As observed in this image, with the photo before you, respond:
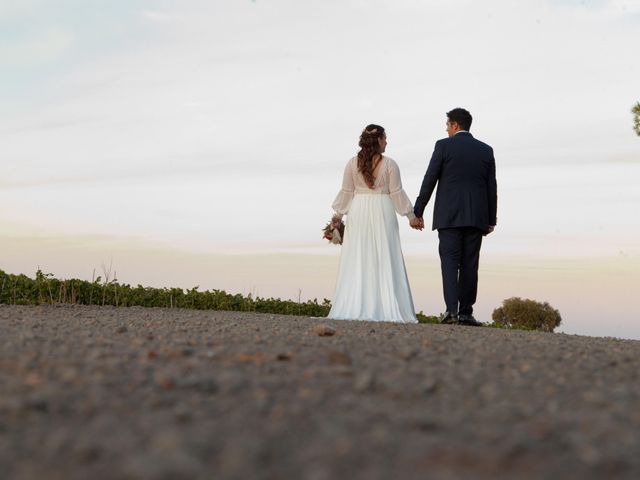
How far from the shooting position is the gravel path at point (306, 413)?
8.95ft

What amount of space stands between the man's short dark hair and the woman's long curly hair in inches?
43.7

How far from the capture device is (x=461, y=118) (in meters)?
10.7

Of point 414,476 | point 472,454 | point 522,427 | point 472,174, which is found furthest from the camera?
point 472,174

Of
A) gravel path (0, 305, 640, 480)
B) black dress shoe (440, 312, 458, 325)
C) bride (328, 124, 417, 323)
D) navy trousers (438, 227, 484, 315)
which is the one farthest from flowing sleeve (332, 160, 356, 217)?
gravel path (0, 305, 640, 480)

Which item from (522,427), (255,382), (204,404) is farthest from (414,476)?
(255,382)

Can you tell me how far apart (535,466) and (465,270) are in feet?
25.7

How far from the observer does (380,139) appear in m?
10.5

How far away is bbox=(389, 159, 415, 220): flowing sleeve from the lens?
10.4m

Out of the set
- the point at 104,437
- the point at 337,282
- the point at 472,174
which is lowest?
the point at 104,437

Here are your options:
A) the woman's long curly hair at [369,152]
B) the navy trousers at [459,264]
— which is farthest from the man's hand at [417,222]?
the woman's long curly hair at [369,152]

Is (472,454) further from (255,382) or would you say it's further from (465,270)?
(465,270)

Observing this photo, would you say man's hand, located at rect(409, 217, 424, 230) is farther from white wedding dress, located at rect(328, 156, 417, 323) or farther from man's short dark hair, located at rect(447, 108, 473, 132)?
man's short dark hair, located at rect(447, 108, 473, 132)

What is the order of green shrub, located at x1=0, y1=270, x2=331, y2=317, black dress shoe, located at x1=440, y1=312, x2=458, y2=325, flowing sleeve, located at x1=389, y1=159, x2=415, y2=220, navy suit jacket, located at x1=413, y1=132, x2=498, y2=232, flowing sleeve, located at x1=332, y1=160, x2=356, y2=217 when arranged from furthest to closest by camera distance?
green shrub, located at x1=0, y1=270, x2=331, y2=317
flowing sleeve, located at x1=332, y1=160, x2=356, y2=217
black dress shoe, located at x1=440, y1=312, x2=458, y2=325
flowing sleeve, located at x1=389, y1=159, x2=415, y2=220
navy suit jacket, located at x1=413, y1=132, x2=498, y2=232

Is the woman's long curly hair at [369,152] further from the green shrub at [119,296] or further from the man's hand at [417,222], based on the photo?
the green shrub at [119,296]
